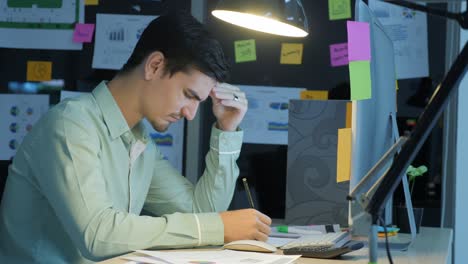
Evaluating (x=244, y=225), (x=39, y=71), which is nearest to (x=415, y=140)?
(x=244, y=225)

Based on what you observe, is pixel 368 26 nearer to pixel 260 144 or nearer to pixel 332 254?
pixel 332 254

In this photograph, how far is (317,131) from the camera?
7.66 ft

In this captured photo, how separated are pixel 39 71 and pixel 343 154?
5.21 feet

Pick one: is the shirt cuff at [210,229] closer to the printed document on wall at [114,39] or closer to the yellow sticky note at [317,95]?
the yellow sticky note at [317,95]

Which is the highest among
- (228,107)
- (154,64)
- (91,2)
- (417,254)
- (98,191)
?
(91,2)

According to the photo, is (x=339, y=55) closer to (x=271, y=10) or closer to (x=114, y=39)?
(x=114, y=39)

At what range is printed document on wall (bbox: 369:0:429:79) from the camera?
2.88 meters

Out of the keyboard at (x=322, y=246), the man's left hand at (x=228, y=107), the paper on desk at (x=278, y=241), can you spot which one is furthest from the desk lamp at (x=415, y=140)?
the man's left hand at (x=228, y=107)

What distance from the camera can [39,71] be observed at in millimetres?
3098

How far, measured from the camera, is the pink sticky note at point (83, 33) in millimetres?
3068

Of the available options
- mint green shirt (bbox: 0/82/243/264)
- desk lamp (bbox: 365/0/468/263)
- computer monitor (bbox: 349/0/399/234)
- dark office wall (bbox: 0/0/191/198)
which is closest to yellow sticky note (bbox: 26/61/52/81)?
dark office wall (bbox: 0/0/191/198)

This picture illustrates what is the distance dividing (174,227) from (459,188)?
1613 mm

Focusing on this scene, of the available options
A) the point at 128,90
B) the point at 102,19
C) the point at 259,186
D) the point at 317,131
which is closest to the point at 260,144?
the point at 259,186

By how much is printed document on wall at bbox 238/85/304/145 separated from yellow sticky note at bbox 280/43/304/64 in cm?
11
